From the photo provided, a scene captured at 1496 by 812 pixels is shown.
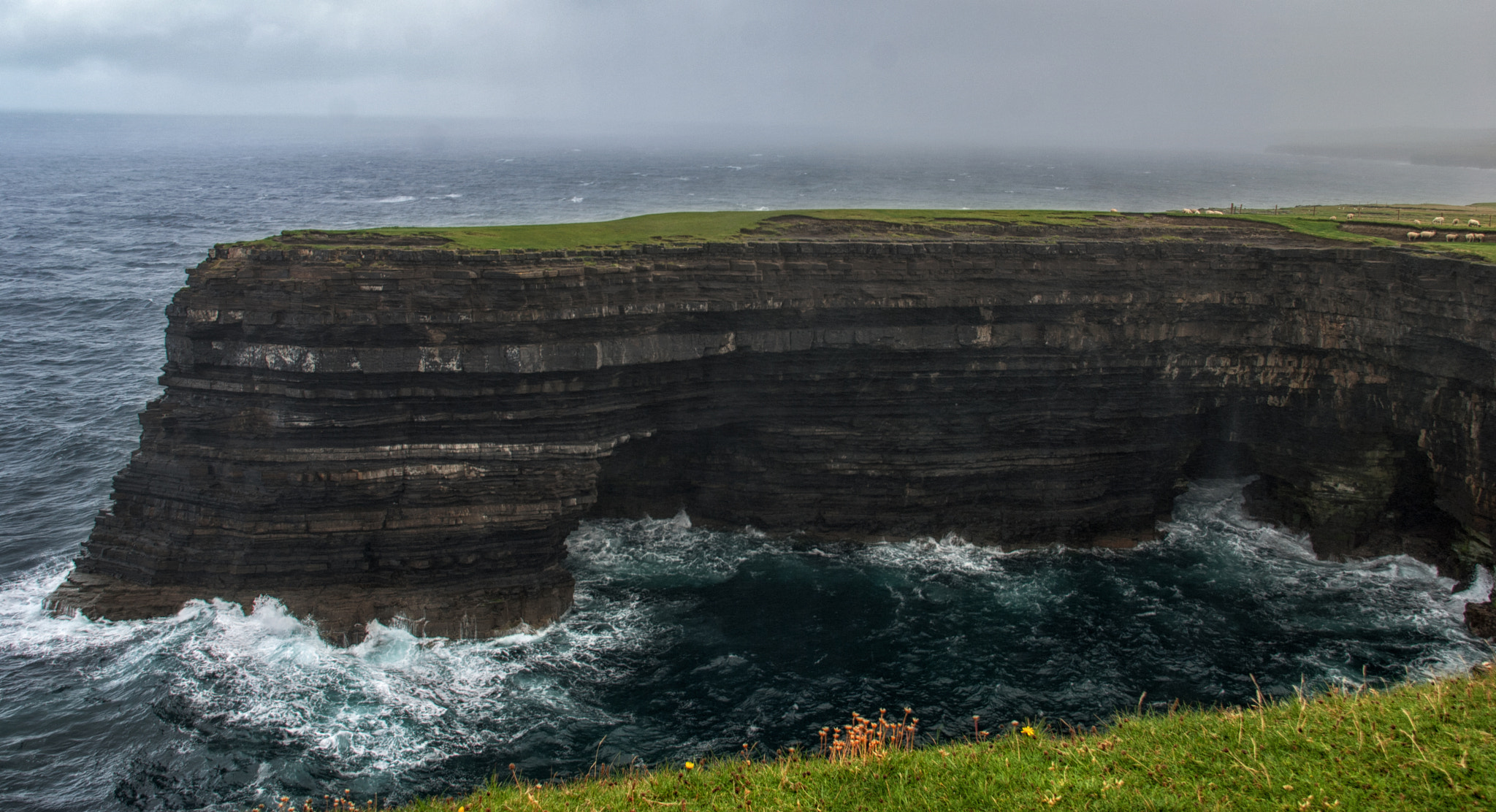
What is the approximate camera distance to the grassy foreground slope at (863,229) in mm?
32906

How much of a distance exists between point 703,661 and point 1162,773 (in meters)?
16.3

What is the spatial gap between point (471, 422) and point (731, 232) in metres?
13.1

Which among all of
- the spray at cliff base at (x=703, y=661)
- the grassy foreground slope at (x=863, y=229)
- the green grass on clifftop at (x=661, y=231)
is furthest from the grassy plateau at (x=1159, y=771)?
the green grass on clifftop at (x=661, y=231)

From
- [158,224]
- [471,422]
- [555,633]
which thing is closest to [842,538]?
[555,633]

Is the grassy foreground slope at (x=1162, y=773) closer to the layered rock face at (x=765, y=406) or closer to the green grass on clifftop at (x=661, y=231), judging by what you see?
the layered rock face at (x=765, y=406)

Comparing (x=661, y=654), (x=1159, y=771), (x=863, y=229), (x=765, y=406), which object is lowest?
(x=661, y=654)

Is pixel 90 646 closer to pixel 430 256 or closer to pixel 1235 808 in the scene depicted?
pixel 430 256

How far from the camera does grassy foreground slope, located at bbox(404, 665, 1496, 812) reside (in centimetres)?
1122

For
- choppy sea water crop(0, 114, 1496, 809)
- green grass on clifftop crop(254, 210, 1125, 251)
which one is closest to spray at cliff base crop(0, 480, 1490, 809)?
choppy sea water crop(0, 114, 1496, 809)

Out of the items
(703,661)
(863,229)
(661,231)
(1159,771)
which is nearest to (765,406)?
(661,231)

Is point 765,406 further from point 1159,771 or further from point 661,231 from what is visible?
point 1159,771

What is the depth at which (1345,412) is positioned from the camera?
106ft

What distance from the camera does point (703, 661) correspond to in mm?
26578

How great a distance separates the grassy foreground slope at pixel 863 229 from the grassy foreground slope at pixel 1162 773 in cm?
2152
